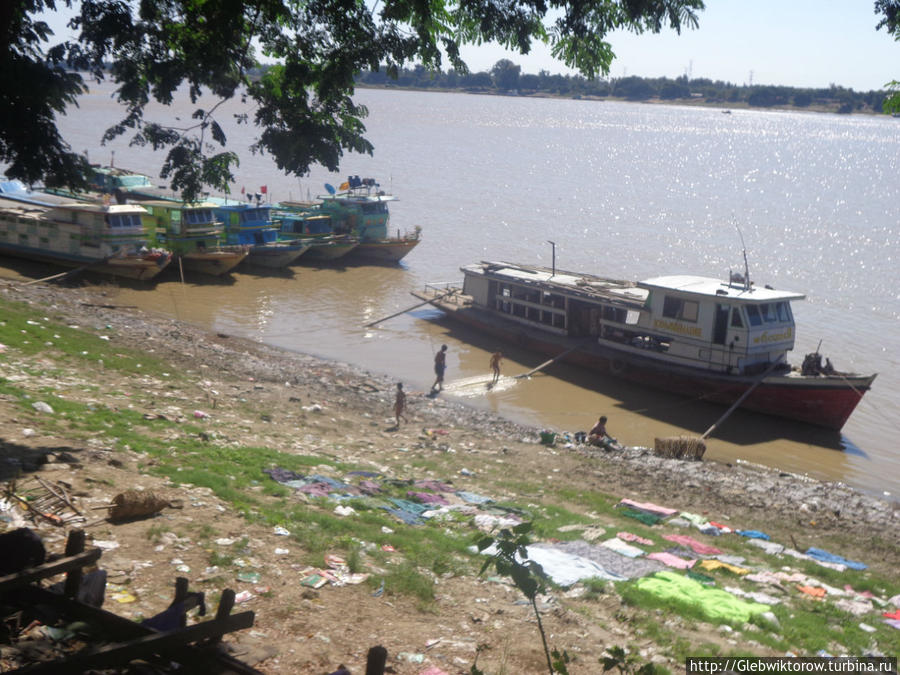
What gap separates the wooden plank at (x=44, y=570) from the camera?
5.75 metres

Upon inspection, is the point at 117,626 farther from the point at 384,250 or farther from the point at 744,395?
the point at 384,250

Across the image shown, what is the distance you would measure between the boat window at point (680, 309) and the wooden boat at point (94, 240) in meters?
18.4

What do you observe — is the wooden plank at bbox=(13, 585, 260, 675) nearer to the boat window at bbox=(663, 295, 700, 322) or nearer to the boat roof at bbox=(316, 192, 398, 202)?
the boat window at bbox=(663, 295, 700, 322)

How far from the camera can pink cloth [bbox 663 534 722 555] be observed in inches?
447

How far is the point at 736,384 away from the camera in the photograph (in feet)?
70.7

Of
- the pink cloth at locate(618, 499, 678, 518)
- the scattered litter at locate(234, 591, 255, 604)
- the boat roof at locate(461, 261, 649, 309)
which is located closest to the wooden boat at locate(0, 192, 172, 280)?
the boat roof at locate(461, 261, 649, 309)

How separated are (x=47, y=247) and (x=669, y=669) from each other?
29.8 metres

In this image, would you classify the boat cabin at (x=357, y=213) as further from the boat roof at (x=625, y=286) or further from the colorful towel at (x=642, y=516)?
the colorful towel at (x=642, y=516)

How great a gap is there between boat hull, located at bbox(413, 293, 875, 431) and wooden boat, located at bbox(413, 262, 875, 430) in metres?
0.02

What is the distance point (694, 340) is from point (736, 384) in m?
1.59

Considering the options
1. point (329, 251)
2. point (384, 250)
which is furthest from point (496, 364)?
point (384, 250)

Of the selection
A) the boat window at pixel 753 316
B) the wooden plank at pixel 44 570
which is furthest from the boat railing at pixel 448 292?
the wooden plank at pixel 44 570

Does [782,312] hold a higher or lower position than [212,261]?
higher

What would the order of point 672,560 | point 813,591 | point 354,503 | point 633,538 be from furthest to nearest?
point 633,538
point 354,503
point 672,560
point 813,591
